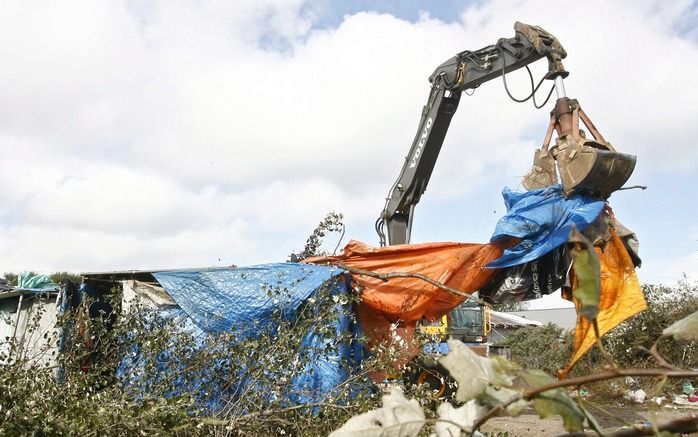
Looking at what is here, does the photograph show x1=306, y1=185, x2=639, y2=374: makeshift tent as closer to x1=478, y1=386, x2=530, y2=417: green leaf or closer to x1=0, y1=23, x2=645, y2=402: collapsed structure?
x1=0, y1=23, x2=645, y2=402: collapsed structure

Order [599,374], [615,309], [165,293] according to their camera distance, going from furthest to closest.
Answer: [165,293], [615,309], [599,374]

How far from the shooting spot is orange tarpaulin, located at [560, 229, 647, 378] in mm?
5066

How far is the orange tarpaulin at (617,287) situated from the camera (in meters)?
5.07

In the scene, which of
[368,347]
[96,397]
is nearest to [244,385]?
[96,397]

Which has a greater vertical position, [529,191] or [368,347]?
[529,191]

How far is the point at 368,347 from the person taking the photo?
230 inches

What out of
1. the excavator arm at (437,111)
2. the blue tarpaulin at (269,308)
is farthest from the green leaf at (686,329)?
the excavator arm at (437,111)

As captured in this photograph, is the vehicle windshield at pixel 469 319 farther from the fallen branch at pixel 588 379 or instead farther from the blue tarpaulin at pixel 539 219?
the fallen branch at pixel 588 379

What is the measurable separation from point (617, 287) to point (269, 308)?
308cm

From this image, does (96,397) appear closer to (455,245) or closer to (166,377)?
(166,377)

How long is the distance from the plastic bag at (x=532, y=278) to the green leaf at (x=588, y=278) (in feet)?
15.7

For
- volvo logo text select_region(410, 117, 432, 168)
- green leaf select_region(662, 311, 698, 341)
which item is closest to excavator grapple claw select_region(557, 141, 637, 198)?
volvo logo text select_region(410, 117, 432, 168)

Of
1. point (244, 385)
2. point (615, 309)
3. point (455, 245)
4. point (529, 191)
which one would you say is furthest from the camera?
point (455, 245)

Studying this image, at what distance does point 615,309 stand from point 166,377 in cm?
370
